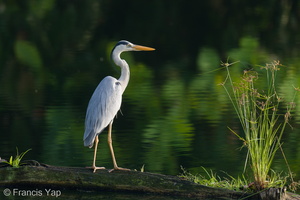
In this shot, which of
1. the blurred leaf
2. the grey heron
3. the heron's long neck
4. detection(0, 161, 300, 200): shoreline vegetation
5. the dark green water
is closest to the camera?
detection(0, 161, 300, 200): shoreline vegetation

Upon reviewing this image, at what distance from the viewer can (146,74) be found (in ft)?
42.9

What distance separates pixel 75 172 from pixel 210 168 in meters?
1.88

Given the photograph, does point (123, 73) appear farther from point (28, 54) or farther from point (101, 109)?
point (28, 54)

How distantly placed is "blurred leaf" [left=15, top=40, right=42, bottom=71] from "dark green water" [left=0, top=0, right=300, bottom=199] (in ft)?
0.09

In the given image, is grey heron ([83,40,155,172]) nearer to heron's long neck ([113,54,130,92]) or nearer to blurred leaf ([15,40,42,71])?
heron's long neck ([113,54,130,92])

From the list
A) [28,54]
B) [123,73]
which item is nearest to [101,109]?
[123,73]

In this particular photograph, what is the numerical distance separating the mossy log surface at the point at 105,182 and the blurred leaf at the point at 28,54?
7.97 meters

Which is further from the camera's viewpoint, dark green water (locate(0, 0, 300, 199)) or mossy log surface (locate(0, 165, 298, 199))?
dark green water (locate(0, 0, 300, 199))

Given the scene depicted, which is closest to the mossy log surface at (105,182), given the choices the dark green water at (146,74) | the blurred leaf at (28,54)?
the dark green water at (146,74)

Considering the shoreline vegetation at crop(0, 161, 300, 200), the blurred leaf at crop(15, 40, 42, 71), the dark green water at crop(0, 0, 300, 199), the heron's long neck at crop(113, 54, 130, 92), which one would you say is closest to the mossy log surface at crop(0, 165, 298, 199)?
the shoreline vegetation at crop(0, 161, 300, 200)

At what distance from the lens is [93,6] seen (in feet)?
73.6

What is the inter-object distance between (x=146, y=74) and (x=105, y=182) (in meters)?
7.09

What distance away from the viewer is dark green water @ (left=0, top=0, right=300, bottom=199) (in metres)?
8.34

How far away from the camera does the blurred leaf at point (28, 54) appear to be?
14594 mm
